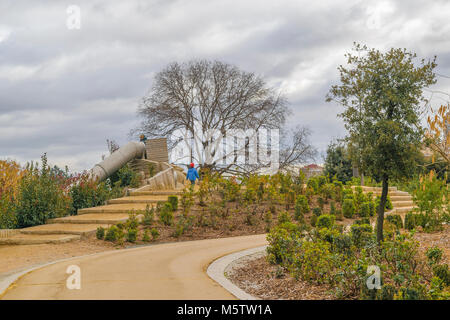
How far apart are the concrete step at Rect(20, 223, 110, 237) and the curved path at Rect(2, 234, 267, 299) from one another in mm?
2505

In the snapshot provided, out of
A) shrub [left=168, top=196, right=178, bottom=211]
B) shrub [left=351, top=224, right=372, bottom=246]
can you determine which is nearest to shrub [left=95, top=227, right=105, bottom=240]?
shrub [left=168, top=196, right=178, bottom=211]

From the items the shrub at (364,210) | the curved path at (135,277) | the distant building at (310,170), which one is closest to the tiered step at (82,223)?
the curved path at (135,277)

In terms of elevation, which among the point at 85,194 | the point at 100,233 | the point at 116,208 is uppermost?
the point at 85,194

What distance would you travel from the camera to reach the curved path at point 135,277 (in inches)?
217

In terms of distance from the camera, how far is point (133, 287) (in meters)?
5.86

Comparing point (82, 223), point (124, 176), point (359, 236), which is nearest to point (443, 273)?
point (359, 236)

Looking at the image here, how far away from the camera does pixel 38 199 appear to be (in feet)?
43.6

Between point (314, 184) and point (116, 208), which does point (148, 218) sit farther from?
point (314, 184)

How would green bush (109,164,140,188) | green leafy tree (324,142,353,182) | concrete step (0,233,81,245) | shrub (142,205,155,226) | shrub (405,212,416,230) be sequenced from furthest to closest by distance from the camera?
green leafy tree (324,142,353,182) → green bush (109,164,140,188) → shrub (142,205,155,226) → shrub (405,212,416,230) → concrete step (0,233,81,245)

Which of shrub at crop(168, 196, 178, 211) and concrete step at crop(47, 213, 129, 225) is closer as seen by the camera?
concrete step at crop(47, 213, 129, 225)

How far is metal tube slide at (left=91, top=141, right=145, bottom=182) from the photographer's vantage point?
2064 centimetres

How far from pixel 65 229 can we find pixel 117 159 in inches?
383

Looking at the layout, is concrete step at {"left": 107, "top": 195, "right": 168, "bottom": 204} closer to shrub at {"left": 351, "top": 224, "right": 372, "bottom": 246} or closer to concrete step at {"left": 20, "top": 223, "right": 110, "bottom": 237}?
concrete step at {"left": 20, "top": 223, "right": 110, "bottom": 237}

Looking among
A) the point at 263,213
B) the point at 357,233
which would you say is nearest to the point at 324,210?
the point at 263,213
